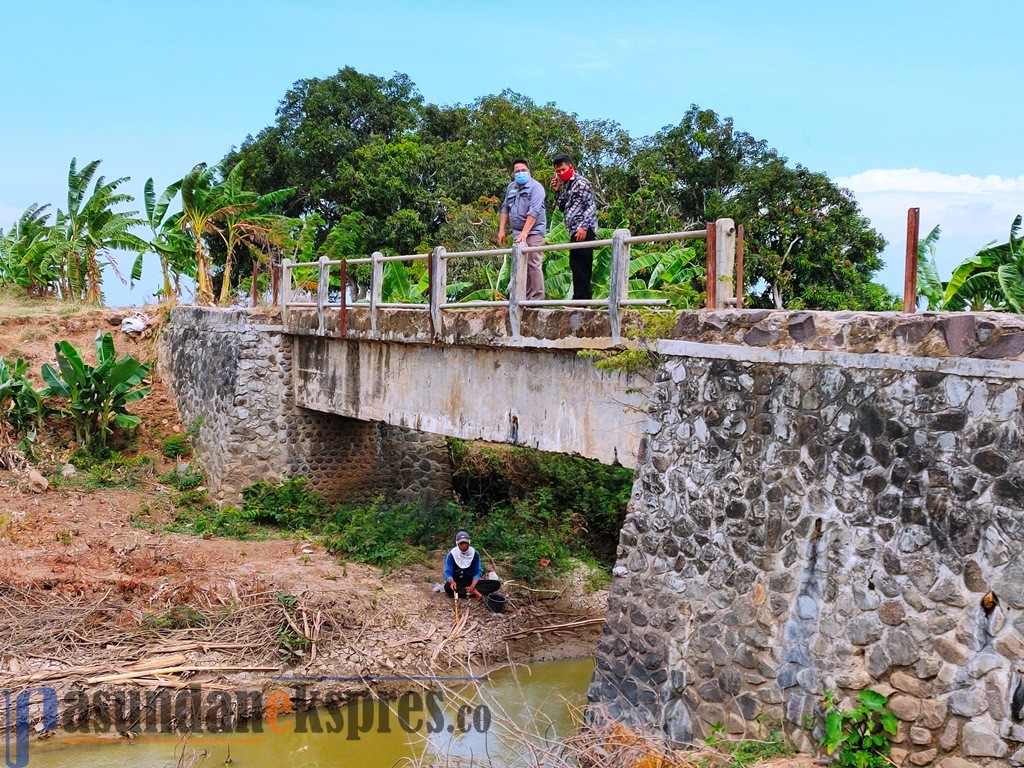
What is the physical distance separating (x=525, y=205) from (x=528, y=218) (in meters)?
0.20

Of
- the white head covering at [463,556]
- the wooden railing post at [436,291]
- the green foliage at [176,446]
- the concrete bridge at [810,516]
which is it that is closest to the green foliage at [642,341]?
the concrete bridge at [810,516]

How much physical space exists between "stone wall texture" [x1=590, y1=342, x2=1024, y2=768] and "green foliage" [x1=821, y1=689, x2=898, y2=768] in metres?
0.08

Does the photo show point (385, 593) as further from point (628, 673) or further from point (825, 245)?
point (825, 245)

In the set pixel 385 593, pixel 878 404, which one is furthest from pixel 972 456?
pixel 385 593

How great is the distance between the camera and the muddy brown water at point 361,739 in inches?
362

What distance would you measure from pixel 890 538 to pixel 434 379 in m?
6.47

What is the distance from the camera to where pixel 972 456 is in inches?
→ 256

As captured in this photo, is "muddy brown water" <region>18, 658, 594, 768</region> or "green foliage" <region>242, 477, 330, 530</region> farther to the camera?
"green foliage" <region>242, 477, 330, 530</region>

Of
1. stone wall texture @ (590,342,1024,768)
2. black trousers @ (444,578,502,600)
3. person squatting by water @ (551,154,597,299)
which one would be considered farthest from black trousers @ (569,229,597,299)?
black trousers @ (444,578,502,600)

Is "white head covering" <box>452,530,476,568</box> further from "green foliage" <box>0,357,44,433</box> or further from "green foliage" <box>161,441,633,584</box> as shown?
"green foliage" <box>0,357,44,433</box>

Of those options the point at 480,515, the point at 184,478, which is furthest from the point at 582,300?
the point at 184,478

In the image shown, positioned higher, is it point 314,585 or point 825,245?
point 825,245

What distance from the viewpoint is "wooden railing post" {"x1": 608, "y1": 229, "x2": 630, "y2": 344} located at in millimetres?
9031

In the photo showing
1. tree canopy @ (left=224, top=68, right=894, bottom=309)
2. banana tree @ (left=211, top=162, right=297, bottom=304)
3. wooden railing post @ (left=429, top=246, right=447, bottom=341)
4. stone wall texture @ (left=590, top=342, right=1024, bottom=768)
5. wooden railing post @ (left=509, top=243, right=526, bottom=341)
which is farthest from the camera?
banana tree @ (left=211, top=162, right=297, bottom=304)
